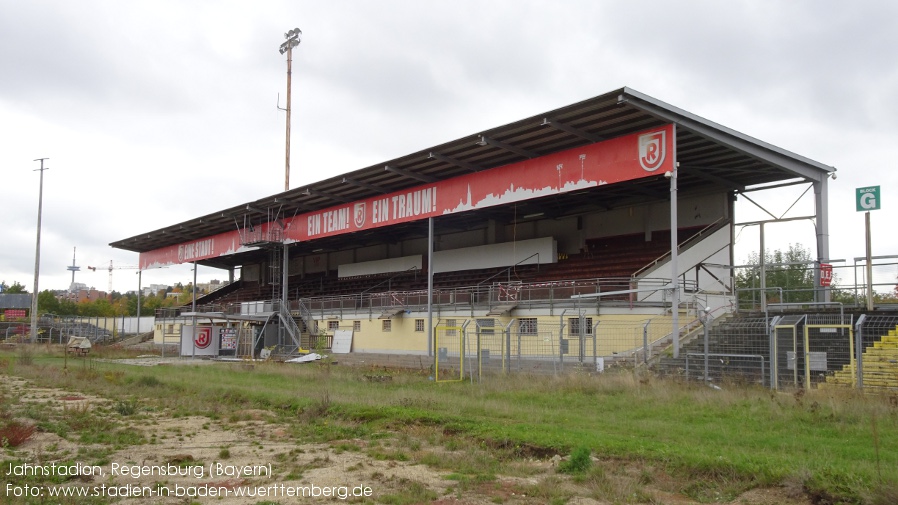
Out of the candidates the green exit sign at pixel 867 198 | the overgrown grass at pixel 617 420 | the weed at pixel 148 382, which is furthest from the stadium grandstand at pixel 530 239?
the weed at pixel 148 382

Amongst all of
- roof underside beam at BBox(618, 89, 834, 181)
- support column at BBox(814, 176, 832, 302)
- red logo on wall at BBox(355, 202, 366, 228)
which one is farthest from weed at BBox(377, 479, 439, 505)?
red logo on wall at BBox(355, 202, 366, 228)

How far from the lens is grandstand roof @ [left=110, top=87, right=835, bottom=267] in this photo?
26312 millimetres

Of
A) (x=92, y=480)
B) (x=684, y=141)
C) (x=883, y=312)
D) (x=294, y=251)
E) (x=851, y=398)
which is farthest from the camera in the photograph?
(x=294, y=251)

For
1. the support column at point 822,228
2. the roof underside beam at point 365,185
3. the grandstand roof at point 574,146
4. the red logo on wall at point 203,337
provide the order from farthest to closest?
1. the red logo on wall at point 203,337
2. the roof underside beam at point 365,185
3. the support column at point 822,228
4. the grandstand roof at point 574,146

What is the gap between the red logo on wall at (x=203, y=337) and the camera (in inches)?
1836

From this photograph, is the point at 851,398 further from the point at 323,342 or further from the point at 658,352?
the point at 323,342

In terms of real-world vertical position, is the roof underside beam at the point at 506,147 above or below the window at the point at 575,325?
above

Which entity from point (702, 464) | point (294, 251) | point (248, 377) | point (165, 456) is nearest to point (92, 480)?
point (165, 456)

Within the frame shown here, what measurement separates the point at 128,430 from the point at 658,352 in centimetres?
1713

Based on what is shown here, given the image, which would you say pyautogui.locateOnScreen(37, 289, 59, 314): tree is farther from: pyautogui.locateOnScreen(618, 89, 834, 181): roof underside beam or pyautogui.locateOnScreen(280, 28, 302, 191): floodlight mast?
pyautogui.locateOnScreen(618, 89, 834, 181): roof underside beam

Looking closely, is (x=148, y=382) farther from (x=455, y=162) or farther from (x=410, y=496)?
(x=410, y=496)

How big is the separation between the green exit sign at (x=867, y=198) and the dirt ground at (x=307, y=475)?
520 inches

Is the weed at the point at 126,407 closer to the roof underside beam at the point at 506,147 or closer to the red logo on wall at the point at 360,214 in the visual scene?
the roof underside beam at the point at 506,147

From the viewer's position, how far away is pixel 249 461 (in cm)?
1095
